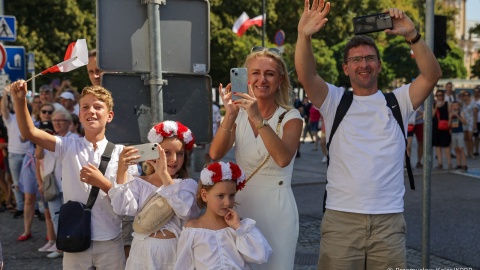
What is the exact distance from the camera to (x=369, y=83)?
3.74 metres

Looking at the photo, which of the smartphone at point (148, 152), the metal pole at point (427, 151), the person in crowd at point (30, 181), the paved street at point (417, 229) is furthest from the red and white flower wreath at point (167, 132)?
the person in crowd at point (30, 181)

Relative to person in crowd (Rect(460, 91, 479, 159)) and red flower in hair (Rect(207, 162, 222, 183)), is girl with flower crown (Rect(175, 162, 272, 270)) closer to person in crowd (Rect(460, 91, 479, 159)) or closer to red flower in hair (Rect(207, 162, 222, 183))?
red flower in hair (Rect(207, 162, 222, 183))

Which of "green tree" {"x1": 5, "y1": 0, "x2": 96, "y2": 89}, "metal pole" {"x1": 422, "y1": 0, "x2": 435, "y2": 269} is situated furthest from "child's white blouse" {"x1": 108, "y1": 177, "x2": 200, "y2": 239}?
"green tree" {"x1": 5, "y1": 0, "x2": 96, "y2": 89}

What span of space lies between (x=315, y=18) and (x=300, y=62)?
252mm

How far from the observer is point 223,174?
361 cm

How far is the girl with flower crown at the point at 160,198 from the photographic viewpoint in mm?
3734

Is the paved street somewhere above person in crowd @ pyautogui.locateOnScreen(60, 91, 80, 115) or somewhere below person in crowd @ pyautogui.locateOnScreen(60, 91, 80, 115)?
below

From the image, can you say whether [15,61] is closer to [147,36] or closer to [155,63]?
[147,36]

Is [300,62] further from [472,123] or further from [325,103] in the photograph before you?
[472,123]

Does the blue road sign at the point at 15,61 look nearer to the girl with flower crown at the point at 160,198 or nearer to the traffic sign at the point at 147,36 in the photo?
the traffic sign at the point at 147,36

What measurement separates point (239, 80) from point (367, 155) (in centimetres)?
83

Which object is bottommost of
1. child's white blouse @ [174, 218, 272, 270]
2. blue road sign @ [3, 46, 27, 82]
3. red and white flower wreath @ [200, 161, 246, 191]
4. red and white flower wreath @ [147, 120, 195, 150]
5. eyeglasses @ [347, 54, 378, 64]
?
child's white blouse @ [174, 218, 272, 270]

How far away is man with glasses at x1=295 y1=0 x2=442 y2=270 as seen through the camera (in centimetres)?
365

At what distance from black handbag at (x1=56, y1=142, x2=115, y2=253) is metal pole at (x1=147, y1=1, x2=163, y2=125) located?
657 millimetres
